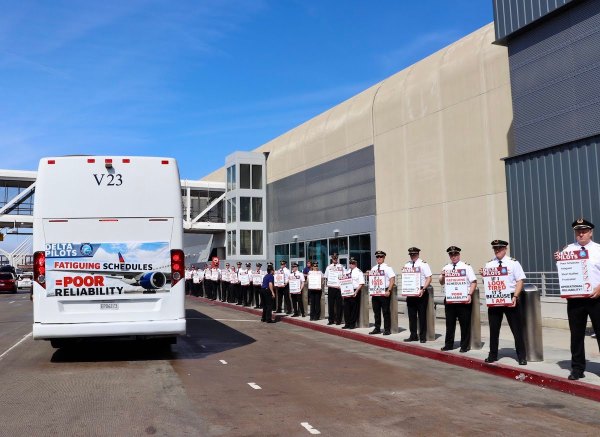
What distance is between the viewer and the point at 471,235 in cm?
2247

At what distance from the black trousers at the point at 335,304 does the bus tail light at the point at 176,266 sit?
663cm

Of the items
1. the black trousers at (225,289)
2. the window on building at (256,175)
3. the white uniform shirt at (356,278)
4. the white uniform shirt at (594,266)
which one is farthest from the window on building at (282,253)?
the white uniform shirt at (594,266)

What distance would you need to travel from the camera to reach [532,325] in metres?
9.22

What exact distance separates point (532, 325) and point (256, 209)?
35103 mm

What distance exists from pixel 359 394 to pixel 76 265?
16.9ft

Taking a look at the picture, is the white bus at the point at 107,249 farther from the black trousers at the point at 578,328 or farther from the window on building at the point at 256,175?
the window on building at the point at 256,175

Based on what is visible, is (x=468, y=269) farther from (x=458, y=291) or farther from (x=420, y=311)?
(x=420, y=311)

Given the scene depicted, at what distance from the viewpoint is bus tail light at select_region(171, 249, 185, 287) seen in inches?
395

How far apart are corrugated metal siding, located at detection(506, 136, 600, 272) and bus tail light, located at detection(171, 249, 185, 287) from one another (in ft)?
37.5

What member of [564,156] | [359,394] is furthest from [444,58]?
[359,394]

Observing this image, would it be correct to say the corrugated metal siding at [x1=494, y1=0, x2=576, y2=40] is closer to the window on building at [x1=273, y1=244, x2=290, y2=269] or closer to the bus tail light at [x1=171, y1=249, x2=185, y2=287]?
the bus tail light at [x1=171, y1=249, x2=185, y2=287]

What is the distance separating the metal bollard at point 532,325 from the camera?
9.23 m

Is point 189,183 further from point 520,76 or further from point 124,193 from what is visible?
point 124,193

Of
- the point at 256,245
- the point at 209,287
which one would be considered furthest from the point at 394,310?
the point at 256,245
